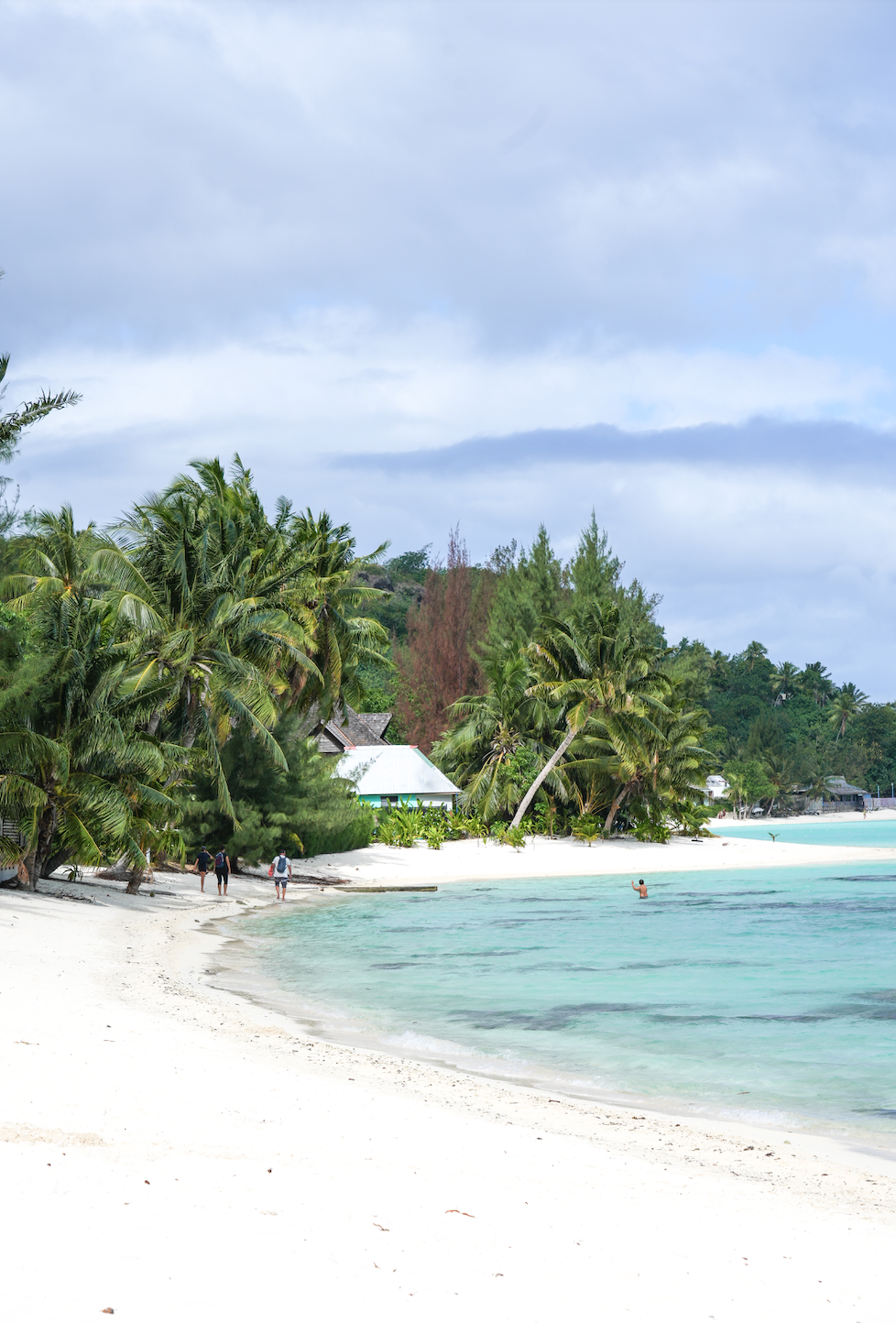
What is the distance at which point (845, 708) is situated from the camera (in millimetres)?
134125

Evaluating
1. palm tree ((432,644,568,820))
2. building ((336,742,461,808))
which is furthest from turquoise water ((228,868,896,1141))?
building ((336,742,461,808))

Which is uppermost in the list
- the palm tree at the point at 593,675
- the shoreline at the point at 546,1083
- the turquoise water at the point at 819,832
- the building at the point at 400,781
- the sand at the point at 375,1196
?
the palm tree at the point at 593,675

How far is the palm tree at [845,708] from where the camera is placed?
13350cm

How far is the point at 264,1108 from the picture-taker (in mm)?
8016

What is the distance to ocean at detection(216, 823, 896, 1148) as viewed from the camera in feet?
37.0

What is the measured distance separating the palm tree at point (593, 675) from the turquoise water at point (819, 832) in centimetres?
2016

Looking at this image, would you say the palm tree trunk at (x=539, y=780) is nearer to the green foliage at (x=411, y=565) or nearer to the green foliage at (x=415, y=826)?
the green foliage at (x=415, y=826)

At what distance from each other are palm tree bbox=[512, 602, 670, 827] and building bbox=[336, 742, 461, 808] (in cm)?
380

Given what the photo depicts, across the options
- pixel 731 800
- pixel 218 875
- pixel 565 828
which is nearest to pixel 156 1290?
pixel 218 875

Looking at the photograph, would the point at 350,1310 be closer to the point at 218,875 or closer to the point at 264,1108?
the point at 264,1108

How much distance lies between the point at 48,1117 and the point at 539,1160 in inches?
126

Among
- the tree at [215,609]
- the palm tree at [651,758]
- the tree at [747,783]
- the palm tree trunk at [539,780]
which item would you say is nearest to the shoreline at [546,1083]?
the tree at [215,609]

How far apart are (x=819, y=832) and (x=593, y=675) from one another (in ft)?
152

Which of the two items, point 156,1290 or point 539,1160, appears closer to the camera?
point 156,1290
